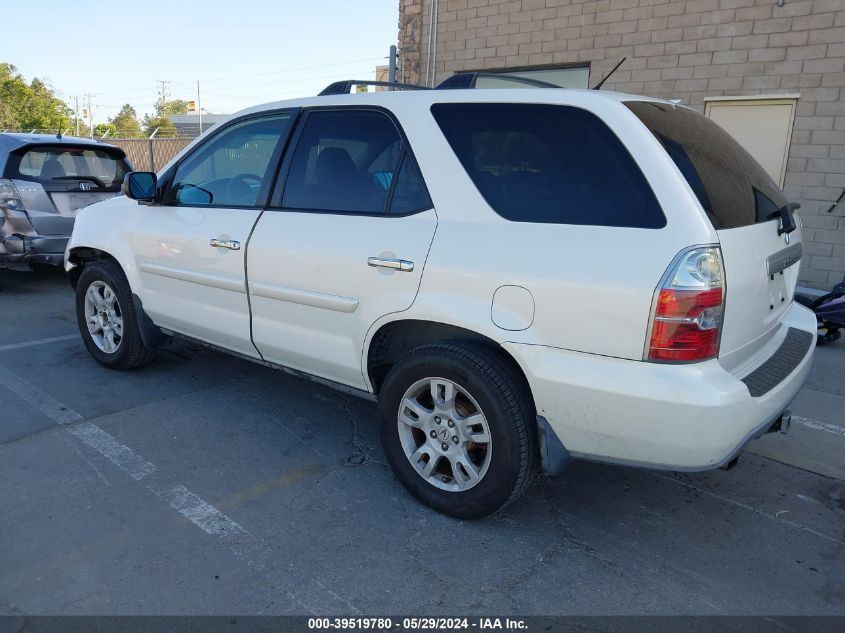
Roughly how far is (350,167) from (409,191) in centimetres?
48

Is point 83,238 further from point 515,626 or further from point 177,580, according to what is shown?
point 515,626

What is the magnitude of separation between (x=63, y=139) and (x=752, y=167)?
747 centimetres

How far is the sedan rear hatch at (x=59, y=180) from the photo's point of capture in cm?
715

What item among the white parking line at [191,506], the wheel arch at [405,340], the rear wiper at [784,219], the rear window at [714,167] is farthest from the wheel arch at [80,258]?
the rear wiper at [784,219]

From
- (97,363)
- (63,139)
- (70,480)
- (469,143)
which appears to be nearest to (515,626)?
(469,143)

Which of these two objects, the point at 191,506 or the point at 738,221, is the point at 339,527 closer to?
the point at 191,506

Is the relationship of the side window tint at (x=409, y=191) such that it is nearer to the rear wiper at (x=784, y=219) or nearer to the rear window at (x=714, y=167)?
the rear window at (x=714, y=167)

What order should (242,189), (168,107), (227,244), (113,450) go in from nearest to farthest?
(113,450), (227,244), (242,189), (168,107)

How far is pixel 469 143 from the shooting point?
2.95 metres

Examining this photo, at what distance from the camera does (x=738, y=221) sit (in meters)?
2.63

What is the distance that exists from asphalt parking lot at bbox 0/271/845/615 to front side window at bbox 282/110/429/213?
1.39m

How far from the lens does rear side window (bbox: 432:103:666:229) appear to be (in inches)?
99.2

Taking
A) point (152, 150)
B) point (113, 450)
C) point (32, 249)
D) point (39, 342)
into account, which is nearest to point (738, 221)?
point (113, 450)

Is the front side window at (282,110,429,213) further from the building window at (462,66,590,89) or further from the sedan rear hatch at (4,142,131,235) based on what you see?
the building window at (462,66,590,89)
